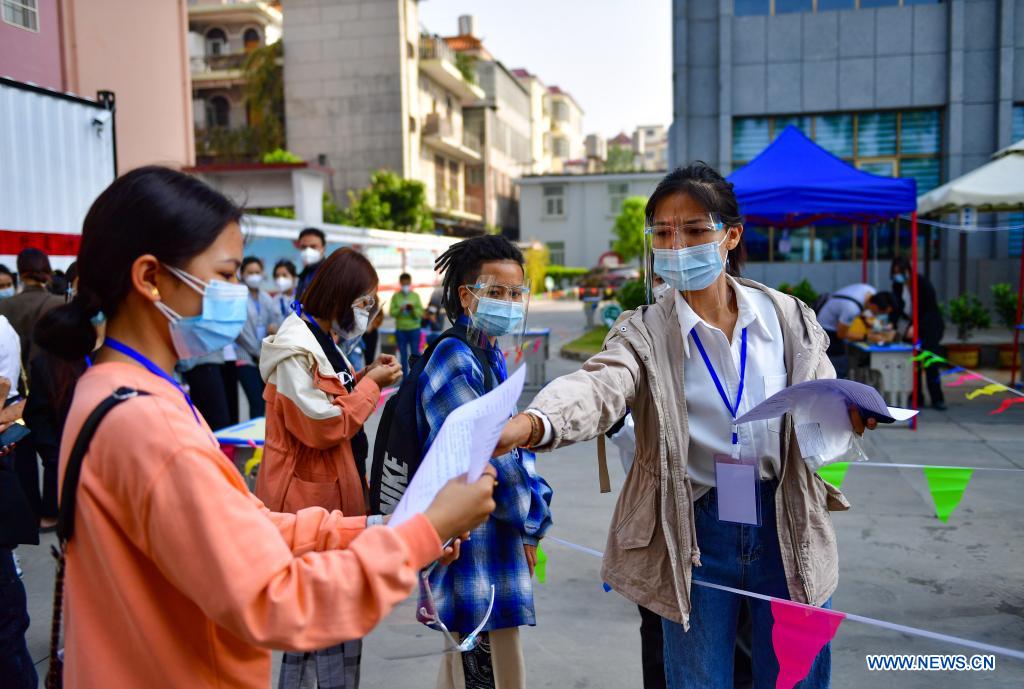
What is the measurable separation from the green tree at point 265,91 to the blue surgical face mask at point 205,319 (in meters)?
33.3

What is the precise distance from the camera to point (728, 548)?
2258mm

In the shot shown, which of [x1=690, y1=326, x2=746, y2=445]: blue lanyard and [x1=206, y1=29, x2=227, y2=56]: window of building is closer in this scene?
[x1=690, y1=326, x2=746, y2=445]: blue lanyard

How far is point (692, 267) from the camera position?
238 centimetres

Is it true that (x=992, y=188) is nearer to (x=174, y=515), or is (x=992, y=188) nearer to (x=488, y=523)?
(x=488, y=523)

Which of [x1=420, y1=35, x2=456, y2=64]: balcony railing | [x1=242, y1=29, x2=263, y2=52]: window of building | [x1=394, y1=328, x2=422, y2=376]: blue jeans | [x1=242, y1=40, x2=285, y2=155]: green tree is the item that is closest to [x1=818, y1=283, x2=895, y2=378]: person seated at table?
[x1=394, y1=328, x2=422, y2=376]: blue jeans

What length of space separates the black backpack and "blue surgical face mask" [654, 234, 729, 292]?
2.23ft

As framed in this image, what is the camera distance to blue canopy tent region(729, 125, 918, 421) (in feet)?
27.6

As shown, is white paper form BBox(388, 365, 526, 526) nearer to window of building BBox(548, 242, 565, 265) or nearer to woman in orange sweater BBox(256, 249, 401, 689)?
woman in orange sweater BBox(256, 249, 401, 689)

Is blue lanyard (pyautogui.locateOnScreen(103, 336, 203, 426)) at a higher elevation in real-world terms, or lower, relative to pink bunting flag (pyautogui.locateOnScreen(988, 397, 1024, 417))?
higher

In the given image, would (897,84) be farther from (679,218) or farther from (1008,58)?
(679,218)

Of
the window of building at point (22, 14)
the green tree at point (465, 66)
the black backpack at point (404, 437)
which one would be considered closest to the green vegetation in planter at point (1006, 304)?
the black backpack at point (404, 437)

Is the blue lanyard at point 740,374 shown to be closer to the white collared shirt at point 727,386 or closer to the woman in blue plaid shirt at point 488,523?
the white collared shirt at point 727,386

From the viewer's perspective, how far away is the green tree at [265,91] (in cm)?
3269

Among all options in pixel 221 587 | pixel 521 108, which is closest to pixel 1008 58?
pixel 221 587
